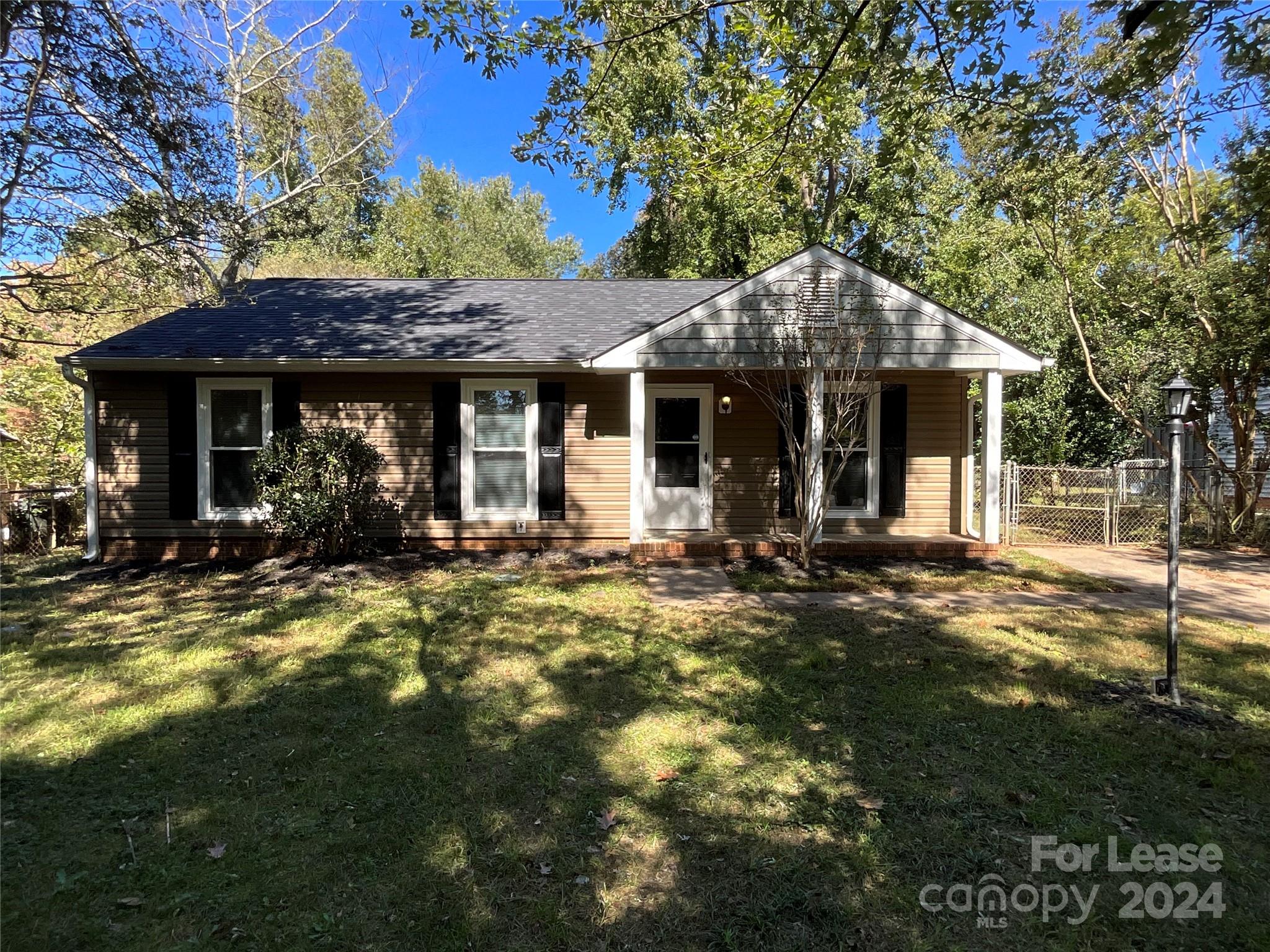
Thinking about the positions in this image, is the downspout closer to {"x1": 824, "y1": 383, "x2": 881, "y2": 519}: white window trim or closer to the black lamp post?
{"x1": 824, "y1": 383, "x2": 881, "y2": 519}: white window trim

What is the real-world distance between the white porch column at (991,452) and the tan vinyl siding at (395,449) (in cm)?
478

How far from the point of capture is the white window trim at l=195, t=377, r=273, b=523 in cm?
883

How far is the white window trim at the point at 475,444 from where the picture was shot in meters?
9.11

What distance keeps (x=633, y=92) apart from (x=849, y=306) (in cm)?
1411

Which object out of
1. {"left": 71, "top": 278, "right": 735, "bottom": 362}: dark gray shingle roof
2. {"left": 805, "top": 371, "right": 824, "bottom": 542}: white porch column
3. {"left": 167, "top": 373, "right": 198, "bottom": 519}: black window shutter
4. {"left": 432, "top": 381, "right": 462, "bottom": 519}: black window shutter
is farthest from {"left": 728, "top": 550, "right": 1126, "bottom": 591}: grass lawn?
{"left": 167, "top": 373, "right": 198, "bottom": 519}: black window shutter

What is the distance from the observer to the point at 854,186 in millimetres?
18703

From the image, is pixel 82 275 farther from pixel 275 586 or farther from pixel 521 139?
pixel 521 139

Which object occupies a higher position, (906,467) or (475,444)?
(475,444)

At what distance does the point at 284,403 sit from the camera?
8.89 meters

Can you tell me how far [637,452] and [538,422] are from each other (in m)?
1.76

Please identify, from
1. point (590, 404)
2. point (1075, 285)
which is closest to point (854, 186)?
point (1075, 285)

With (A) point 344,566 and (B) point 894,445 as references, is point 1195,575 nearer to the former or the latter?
(B) point 894,445

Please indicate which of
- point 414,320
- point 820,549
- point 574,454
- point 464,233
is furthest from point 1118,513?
point 464,233

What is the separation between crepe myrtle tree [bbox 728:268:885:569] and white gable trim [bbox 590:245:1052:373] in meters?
0.18
